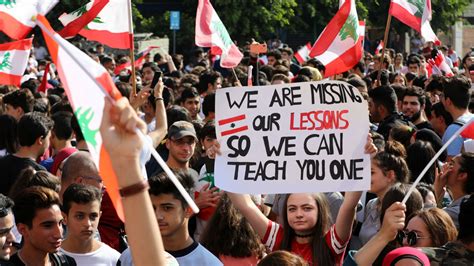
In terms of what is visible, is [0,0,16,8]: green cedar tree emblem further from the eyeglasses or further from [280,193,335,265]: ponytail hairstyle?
the eyeglasses

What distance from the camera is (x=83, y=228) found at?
6.18m

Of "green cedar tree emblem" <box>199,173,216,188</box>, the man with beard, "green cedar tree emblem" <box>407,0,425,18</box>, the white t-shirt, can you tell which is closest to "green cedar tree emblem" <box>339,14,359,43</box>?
the man with beard

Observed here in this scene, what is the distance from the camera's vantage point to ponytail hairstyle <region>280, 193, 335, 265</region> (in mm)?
6082

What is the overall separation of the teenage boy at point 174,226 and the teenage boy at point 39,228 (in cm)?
39

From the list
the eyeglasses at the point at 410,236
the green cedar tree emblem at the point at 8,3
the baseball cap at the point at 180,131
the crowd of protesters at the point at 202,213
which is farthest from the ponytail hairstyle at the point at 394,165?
the green cedar tree emblem at the point at 8,3

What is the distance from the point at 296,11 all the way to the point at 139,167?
1543 inches

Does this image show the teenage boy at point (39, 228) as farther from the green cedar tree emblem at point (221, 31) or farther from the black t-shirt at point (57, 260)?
the green cedar tree emblem at point (221, 31)

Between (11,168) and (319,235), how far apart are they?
2.91 m

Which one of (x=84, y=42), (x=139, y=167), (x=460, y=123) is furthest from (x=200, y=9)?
(x=84, y=42)

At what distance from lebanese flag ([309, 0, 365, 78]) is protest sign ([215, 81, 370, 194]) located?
4.75 m

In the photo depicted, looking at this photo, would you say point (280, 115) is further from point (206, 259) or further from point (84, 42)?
point (84, 42)

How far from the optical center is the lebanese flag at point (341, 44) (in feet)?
36.4

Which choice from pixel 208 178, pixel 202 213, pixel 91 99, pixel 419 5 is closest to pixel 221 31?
pixel 419 5

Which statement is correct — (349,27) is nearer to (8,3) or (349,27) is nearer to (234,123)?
(8,3)
